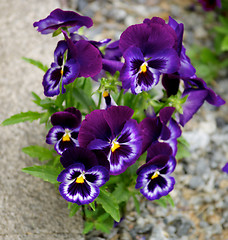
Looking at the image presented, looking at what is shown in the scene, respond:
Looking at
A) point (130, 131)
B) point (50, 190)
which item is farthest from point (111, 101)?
point (50, 190)

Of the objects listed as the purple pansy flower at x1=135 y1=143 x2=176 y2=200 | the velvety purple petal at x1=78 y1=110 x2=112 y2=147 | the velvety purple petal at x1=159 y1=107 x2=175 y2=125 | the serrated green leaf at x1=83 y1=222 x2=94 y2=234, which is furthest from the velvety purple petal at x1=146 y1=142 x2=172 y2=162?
the serrated green leaf at x1=83 y1=222 x2=94 y2=234

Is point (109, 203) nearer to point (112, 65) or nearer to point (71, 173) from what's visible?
point (71, 173)

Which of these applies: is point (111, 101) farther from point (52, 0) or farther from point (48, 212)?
point (52, 0)

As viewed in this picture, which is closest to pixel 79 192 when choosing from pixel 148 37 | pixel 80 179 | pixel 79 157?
pixel 80 179

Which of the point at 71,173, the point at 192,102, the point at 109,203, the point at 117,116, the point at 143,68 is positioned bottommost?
the point at 109,203

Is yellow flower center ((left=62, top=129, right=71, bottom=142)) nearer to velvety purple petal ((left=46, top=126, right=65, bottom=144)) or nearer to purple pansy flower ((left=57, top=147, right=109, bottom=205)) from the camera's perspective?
velvety purple petal ((left=46, top=126, right=65, bottom=144))
